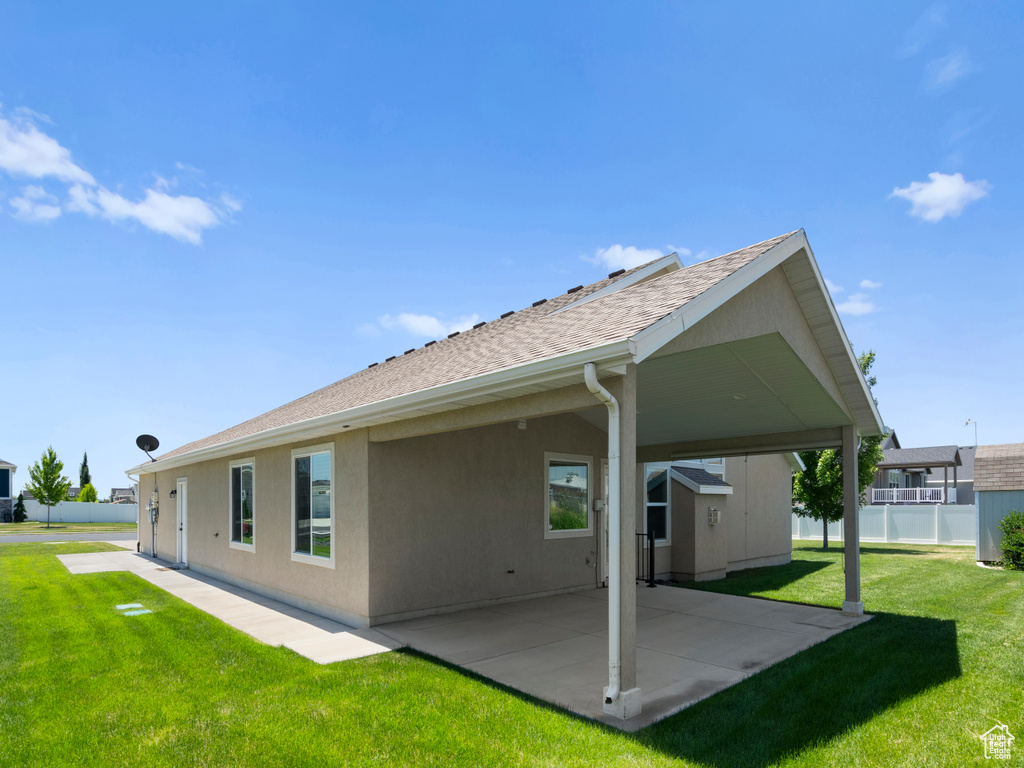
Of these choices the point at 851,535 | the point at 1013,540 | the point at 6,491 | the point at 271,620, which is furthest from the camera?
the point at 6,491

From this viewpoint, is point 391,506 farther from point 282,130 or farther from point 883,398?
point 883,398

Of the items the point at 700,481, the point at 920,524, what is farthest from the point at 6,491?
the point at 920,524

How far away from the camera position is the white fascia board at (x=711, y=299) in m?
4.84

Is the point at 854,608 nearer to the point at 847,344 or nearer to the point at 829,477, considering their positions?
the point at 847,344

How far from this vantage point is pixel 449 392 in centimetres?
602

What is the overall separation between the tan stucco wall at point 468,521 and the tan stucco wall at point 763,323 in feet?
13.3

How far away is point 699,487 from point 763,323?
714cm

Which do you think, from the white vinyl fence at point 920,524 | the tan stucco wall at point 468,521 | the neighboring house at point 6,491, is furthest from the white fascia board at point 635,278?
the neighboring house at point 6,491

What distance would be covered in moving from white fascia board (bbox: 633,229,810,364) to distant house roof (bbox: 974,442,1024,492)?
13.0 m

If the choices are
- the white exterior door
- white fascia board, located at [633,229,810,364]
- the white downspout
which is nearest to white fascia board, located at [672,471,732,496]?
white fascia board, located at [633,229,810,364]

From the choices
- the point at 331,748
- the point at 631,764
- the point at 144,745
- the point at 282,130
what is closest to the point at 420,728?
the point at 331,748

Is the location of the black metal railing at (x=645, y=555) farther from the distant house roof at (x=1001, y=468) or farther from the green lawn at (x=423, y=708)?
the distant house roof at (x=1001, y=468)

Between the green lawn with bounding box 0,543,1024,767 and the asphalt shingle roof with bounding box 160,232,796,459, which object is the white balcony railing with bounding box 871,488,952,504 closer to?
the green lawn with bounding box 0,543,1024,767

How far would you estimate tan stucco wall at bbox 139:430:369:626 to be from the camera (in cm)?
820
